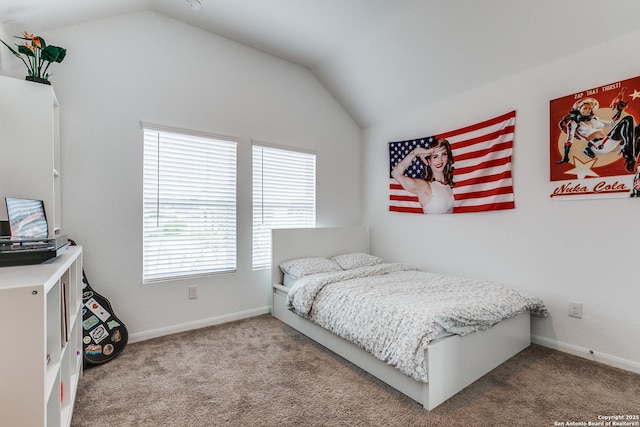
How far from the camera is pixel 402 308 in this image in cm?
200

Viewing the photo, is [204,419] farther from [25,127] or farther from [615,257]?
[615,257]

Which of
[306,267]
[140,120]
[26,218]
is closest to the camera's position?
[26,218]

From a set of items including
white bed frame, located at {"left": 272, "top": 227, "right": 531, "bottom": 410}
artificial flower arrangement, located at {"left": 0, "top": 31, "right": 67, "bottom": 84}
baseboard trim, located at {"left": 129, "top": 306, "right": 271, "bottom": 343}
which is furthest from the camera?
baseboard trim, located at {"left": 129, "top": 306, "right": 271, "bottom": 343}

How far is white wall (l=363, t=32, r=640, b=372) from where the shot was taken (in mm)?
2188

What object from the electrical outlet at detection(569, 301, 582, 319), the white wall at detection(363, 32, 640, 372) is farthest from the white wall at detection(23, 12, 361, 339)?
the electrical outlet at detection(569, 301, 582, 319)

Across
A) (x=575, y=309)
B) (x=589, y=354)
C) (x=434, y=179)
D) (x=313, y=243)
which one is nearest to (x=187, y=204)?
(x=313, y=243)

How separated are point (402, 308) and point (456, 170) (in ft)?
5.85

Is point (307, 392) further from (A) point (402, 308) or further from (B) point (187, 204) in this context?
(B) point (187, 204)

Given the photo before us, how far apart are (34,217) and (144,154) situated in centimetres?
110

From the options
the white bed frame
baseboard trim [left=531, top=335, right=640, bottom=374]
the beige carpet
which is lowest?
the beige carpet

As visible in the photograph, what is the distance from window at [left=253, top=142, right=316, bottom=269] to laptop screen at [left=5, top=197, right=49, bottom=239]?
178 centimetres

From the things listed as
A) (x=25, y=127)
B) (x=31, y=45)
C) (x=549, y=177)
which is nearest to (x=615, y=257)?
(x=549, y=177)

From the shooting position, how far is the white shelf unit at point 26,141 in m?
1.79

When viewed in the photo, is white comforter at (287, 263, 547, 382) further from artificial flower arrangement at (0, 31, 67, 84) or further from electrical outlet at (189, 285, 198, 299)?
artificial flower arrangement at (0, 31, 67, 84)
